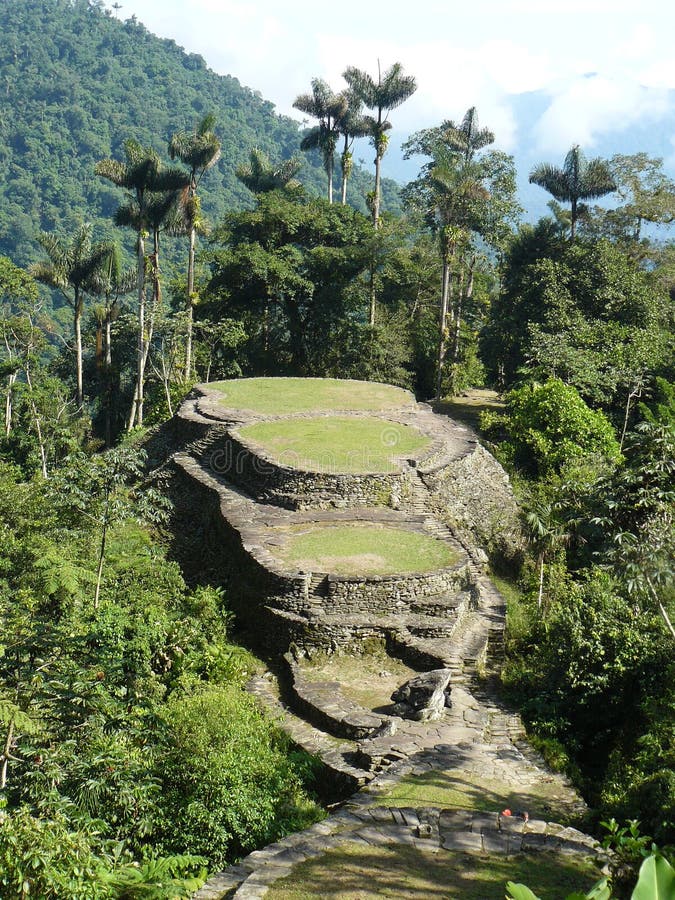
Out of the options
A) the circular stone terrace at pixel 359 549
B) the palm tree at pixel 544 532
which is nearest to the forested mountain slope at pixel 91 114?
the circular stone terrace at pixel 359 549

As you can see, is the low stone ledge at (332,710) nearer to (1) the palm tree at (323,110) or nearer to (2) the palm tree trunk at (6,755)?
(2) the palm tree trunk at (6,755)

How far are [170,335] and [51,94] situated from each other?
73.5 m

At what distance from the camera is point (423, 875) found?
731 cm

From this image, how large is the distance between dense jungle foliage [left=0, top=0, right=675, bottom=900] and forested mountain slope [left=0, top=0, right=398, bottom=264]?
12.2m

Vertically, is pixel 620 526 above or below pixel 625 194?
below

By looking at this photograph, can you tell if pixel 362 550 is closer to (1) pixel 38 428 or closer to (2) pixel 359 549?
(2) pixel 359 549

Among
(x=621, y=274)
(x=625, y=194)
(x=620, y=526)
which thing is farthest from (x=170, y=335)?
(x=620, y=526)

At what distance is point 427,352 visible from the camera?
32938 millimetres

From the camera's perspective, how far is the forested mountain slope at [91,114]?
72.4 metres

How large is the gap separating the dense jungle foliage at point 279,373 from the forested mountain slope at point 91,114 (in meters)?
12.2

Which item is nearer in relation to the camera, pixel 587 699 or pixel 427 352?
pixel 587 699

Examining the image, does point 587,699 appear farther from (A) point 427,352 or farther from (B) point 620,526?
(A) point 427,352

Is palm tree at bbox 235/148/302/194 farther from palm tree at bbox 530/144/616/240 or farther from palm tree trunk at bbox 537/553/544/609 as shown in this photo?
palm tree trunk at bbox 537/553/544/609

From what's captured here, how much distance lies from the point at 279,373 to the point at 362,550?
1891 cm
